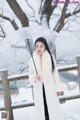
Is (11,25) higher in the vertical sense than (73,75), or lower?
higher

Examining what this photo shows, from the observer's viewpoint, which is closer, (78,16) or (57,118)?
(57,118)

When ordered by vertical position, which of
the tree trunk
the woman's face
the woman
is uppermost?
the tree trunk

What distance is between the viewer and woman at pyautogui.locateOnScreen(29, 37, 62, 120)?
175 inches

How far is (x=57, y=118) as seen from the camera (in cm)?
467

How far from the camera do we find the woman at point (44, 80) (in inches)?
175

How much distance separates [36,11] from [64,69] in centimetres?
543

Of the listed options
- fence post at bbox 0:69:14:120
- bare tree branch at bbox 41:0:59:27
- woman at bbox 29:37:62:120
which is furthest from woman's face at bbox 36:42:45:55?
bare tree branch at bbox 41:0:59:27

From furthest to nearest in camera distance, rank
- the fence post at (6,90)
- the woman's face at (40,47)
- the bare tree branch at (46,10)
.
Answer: the bare tree branch at (46,10) → the fence post at (6,90) → the woman's face at (40,47)

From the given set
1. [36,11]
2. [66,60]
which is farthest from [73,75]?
[36,11]

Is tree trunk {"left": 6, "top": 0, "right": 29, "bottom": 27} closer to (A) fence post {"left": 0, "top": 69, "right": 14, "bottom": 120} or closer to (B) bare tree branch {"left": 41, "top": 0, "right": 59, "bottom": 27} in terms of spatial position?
(B) bare tree branch {"left": 41, "top": 0, "right": 59, "bottom": 27}

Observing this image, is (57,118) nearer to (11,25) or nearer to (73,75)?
(73,75)

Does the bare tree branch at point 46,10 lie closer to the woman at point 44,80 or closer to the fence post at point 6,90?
the fence post at point 6,90

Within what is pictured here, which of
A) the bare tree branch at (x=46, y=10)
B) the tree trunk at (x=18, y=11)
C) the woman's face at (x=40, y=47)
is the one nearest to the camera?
the woman's face at (x=40, y=47)

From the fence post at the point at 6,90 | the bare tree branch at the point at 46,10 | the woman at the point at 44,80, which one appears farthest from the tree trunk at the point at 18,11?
the woman at the point at 44,80
